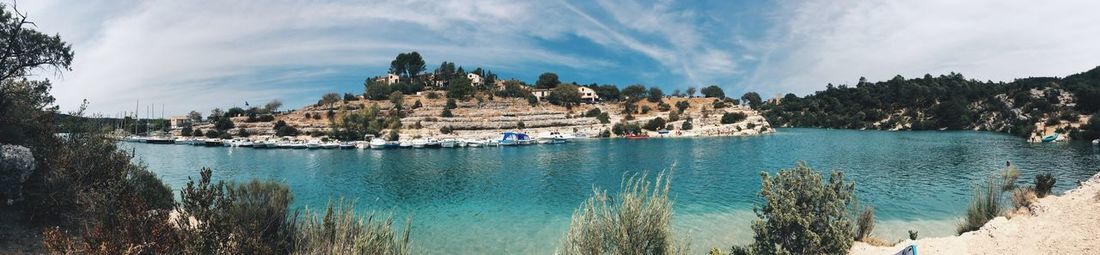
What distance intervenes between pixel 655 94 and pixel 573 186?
101 metres

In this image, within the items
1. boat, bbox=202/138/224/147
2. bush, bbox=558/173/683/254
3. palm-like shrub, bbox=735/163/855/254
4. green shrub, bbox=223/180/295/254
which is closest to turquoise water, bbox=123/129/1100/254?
bush, bbox=558/173/683/254

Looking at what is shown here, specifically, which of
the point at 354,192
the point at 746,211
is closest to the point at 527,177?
the point at 354,192

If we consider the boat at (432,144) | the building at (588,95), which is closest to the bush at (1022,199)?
the boat at (432,144)

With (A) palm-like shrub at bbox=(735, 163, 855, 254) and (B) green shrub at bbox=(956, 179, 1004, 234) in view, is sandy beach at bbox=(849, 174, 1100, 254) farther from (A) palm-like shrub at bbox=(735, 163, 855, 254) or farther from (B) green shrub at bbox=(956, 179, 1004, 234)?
(A) palm-like shrub at bbox=(735, 163, 855, 254)

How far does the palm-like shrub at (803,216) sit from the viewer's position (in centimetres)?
970

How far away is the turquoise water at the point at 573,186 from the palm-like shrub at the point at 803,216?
4297 millimetres

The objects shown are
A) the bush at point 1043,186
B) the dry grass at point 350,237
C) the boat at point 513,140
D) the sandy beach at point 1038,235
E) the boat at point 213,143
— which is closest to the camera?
the dry grass at point 350,237

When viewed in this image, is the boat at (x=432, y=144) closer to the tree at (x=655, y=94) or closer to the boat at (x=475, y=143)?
the boat at (x=475, y=143)

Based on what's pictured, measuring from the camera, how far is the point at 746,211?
20.3 m

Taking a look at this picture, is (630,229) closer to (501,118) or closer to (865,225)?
(865,225)

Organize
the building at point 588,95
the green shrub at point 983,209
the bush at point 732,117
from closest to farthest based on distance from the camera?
the green shrub at point 983,209 → the bush at point 732,117 → the building at point 588,95

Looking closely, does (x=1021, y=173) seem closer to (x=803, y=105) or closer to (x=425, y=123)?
(x=425, y=123)

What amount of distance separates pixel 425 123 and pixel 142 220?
88361 mm

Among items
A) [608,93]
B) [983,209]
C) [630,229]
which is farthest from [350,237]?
[608,93]
